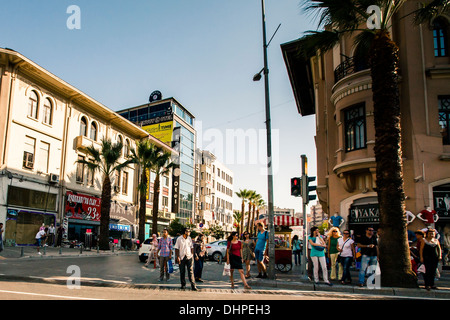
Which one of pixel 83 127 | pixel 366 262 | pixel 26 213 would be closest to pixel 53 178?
pixel 26 213

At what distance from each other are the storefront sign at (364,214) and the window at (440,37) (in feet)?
23.8

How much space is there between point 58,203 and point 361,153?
2356 centimetres

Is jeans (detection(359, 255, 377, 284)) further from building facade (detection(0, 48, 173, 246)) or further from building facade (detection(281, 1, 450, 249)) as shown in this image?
building facade (detection(0, 48, 173, 246))

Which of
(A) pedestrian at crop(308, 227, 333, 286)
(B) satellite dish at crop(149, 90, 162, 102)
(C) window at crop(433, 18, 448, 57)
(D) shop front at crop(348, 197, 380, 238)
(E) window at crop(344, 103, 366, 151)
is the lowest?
(A) pedestrian at crop(308, 227, 333, 286)

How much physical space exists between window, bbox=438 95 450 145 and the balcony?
3464 millimetres

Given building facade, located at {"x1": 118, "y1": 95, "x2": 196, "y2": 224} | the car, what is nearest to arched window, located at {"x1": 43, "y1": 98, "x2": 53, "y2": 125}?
the car

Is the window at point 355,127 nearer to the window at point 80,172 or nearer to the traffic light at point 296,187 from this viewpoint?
the traffic light at point 296,187

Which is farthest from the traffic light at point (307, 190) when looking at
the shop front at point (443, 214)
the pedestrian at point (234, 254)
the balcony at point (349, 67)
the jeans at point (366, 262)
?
the balcony at point (349, 67)

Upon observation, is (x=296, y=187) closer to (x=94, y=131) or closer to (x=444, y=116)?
(x=444, y=116)

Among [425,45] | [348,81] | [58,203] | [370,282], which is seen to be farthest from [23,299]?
[58,203]

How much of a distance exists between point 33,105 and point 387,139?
25219mm

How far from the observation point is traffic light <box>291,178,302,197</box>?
39.8 feet

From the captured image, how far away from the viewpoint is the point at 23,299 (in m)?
6.68
